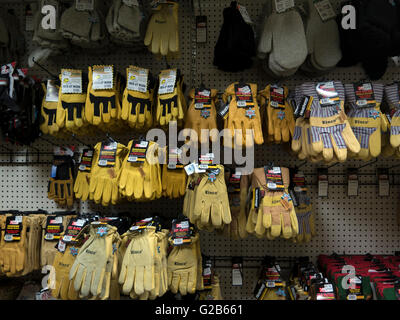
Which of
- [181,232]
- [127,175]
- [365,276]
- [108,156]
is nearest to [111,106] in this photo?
[108,156]

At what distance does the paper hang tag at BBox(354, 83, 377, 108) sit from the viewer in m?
2.31

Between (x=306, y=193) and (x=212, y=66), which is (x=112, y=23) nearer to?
(x=212, y=66)

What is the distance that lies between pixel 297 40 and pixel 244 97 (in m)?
0.57

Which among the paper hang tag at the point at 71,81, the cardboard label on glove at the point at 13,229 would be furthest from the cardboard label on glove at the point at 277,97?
the cardboard label on glove at the point at 13,229

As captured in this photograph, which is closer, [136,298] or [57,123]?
[136,298]

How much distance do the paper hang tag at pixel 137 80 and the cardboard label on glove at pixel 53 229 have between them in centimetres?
117

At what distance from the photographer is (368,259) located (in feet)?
8.41

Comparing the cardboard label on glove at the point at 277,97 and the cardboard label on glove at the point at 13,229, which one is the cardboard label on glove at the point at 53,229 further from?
the cardboard label on glove at the point at 277,97

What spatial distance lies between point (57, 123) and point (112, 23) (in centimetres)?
83

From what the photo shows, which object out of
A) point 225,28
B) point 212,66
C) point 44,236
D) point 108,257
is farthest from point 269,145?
point 44,236

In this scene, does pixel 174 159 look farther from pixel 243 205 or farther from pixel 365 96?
pixel 365 96

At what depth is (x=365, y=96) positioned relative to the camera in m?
2.31

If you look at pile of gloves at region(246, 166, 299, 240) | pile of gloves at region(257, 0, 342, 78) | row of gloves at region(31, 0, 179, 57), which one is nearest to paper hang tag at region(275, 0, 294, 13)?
pile of gloves at region(257, 0, 342, 78)

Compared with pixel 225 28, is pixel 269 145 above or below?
below
